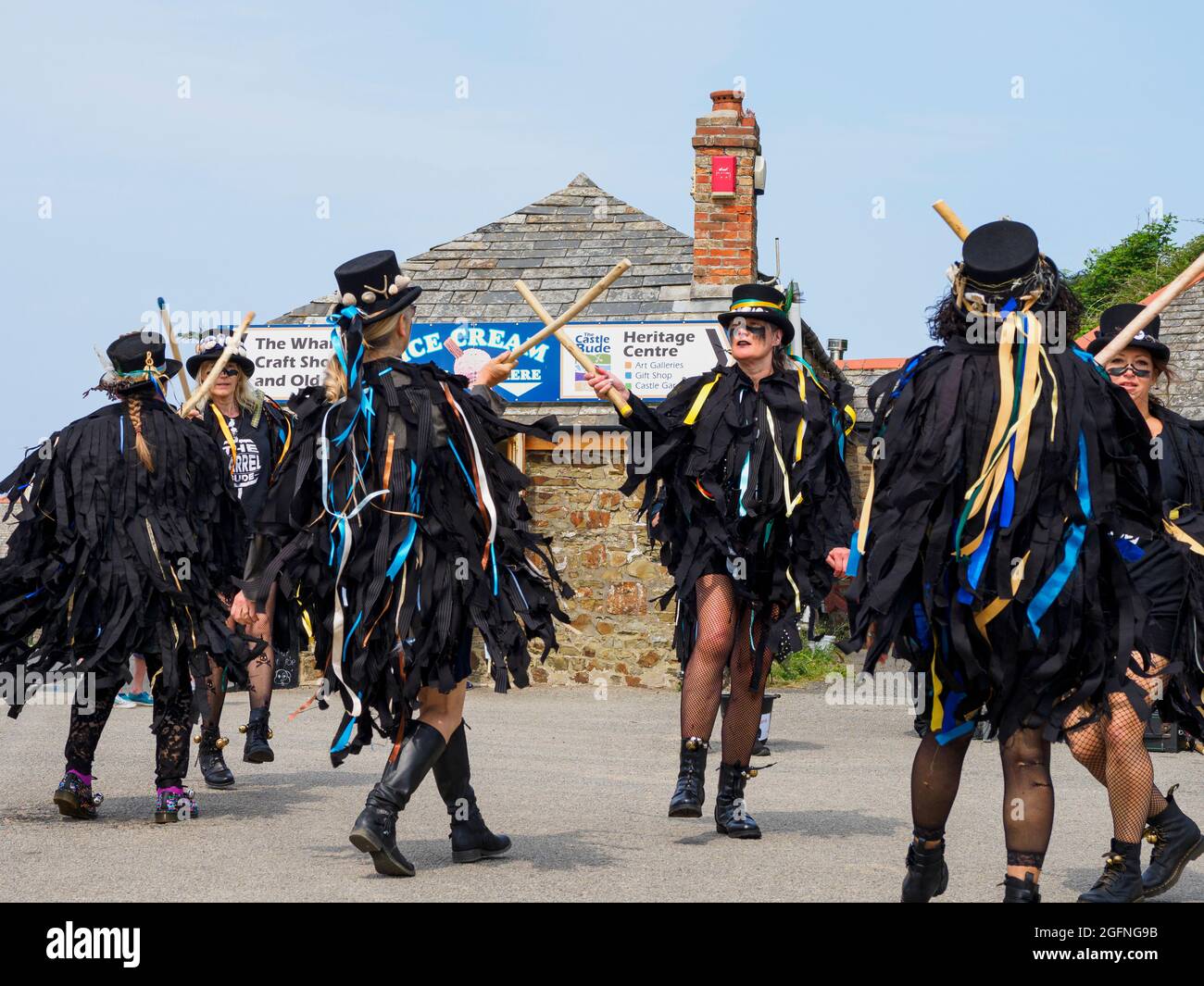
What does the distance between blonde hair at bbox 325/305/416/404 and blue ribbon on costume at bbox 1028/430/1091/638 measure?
242 cm

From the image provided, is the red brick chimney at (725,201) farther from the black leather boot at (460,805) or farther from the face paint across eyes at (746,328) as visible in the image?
the black leather boot at (460,805)

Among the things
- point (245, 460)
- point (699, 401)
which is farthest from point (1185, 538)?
point (245, 460)

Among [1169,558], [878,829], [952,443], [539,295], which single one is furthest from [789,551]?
[539,295]

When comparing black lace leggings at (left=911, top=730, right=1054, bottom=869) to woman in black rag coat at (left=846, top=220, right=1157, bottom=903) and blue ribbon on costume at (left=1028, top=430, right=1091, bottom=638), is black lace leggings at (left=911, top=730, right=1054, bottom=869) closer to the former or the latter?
woman in black rag coat at (left=846, top=220, right=1157, bottom=903)

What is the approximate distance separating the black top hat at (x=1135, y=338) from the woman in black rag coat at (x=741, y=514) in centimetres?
132

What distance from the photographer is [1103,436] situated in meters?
4.67

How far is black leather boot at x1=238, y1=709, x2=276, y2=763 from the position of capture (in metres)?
8.48

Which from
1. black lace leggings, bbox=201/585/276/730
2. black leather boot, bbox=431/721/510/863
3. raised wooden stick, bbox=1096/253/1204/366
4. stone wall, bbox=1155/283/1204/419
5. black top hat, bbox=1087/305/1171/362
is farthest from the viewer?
stone wall, bbox=1155/283/1204/419

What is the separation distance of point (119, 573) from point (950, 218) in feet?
12.6

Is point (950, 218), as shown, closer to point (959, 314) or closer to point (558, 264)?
point (959, 314)

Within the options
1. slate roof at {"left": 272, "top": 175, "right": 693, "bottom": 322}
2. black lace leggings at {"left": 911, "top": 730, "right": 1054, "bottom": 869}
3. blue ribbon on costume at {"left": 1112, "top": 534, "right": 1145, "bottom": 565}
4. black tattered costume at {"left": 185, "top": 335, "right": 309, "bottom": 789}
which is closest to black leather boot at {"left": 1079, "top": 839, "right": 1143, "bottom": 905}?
black lace leggings at {"left": 911, "top": 730, "right": 1054, "bottom": 869}

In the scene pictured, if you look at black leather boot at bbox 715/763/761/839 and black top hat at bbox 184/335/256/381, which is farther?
black top hat at bbox 184/335/256/381
